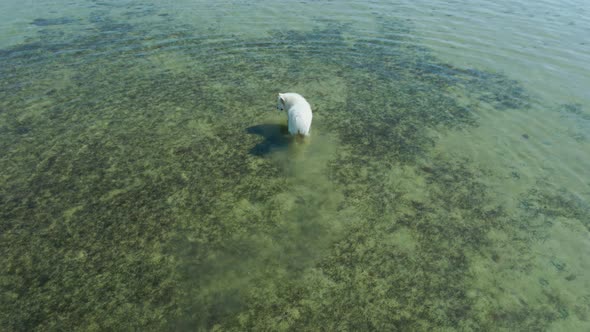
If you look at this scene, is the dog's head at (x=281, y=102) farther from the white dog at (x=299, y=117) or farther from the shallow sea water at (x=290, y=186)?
the shallow sea water at (x=290, y=186)

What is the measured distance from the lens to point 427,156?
6.15m

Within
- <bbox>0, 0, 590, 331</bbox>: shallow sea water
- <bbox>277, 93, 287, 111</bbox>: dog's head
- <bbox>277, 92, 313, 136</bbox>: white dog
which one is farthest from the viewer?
<bbox>277, 93, 287, 111</bbox>: dog's head

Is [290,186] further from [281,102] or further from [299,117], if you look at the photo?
[281,102]

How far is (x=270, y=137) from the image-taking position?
21.4 ft

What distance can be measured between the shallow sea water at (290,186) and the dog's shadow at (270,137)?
0.12ft

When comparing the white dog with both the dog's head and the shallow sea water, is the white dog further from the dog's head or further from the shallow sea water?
the shallow sea water

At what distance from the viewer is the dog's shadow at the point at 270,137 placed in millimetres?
6184

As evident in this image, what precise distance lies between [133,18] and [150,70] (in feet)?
15.3

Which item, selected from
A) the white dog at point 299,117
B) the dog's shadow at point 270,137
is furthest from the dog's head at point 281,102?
the dog's shadow at point 270,137

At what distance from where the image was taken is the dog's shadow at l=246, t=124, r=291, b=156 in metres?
6.18

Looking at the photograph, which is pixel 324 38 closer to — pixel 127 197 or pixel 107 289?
pixel 127 197

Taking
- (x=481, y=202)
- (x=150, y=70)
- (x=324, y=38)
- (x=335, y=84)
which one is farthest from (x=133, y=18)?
(x=481, y=202)

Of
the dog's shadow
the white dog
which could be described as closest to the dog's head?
the white dog

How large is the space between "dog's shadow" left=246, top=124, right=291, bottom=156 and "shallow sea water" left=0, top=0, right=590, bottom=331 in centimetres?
4
